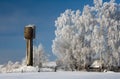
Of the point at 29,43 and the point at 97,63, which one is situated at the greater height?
the point at 29,43

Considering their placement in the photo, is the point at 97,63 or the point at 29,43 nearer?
the point at 29,43

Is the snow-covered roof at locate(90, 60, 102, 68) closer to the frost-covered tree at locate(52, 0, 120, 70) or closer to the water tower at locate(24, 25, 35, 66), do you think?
the frost-covered tree at locate(52, 0, 120, 70)

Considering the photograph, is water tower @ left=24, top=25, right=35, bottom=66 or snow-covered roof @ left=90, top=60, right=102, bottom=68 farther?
snow-covered roof @ left=90, top=60, right=102, bottom=68

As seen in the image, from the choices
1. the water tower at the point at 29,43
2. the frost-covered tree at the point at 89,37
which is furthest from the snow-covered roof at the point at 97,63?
the water tower at the point at 29,43

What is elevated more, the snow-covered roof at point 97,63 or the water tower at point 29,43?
the water tower at point 29,43

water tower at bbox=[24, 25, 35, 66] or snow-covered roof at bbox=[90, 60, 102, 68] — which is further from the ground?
water tower at bbox=[24, 25, 35, 66]

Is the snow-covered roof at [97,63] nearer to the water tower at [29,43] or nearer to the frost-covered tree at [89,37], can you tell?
the frost-covered tree at [89,37]

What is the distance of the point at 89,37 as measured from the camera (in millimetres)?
61062

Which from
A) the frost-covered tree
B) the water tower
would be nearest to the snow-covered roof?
the frost-covered tree

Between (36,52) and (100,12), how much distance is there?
27365mm

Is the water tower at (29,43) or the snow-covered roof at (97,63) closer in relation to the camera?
the water tower at (29,43)

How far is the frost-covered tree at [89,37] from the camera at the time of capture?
59.5m

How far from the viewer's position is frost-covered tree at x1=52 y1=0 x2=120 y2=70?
59.5 meters

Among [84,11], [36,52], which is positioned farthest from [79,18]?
[36,52]
